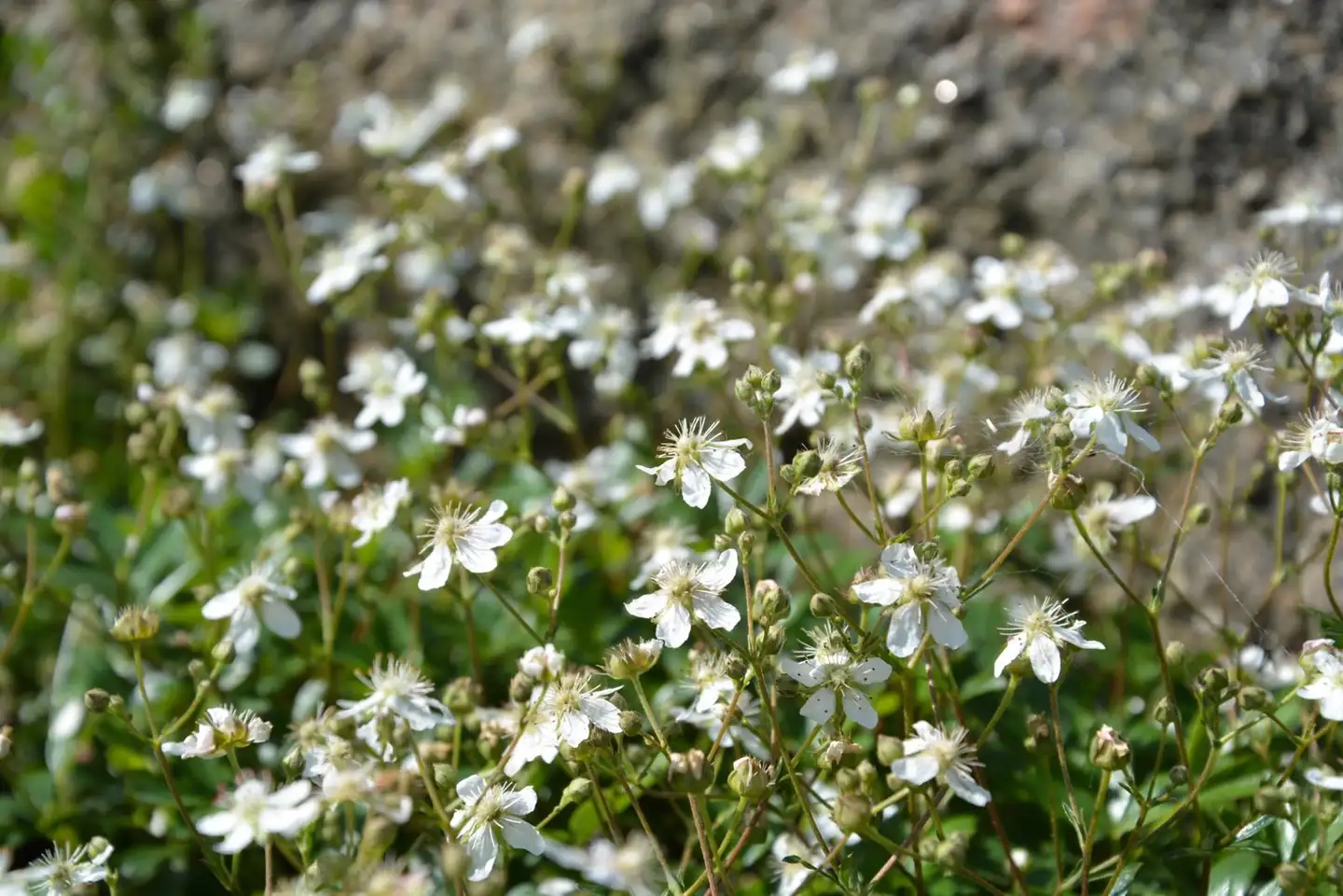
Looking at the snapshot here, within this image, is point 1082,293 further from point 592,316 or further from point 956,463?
point 956,463

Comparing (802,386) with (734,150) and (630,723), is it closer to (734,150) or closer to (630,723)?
(630,723)

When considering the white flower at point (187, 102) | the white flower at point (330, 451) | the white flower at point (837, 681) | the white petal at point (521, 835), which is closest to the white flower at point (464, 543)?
the white petal at point (521, 835)

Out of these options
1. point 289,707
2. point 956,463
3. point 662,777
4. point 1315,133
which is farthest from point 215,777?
point 1315,133

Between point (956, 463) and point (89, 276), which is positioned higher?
point (956, 463)

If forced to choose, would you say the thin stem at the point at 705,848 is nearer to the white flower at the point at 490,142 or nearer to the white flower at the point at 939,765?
the white flower at the point at 939,765

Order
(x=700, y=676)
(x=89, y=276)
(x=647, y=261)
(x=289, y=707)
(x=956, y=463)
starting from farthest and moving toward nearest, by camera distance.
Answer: (x=89, y=276) → (x=647, y=261) → (x=289, y=707) → (x=700, y=676) → (x=956, y=463)
